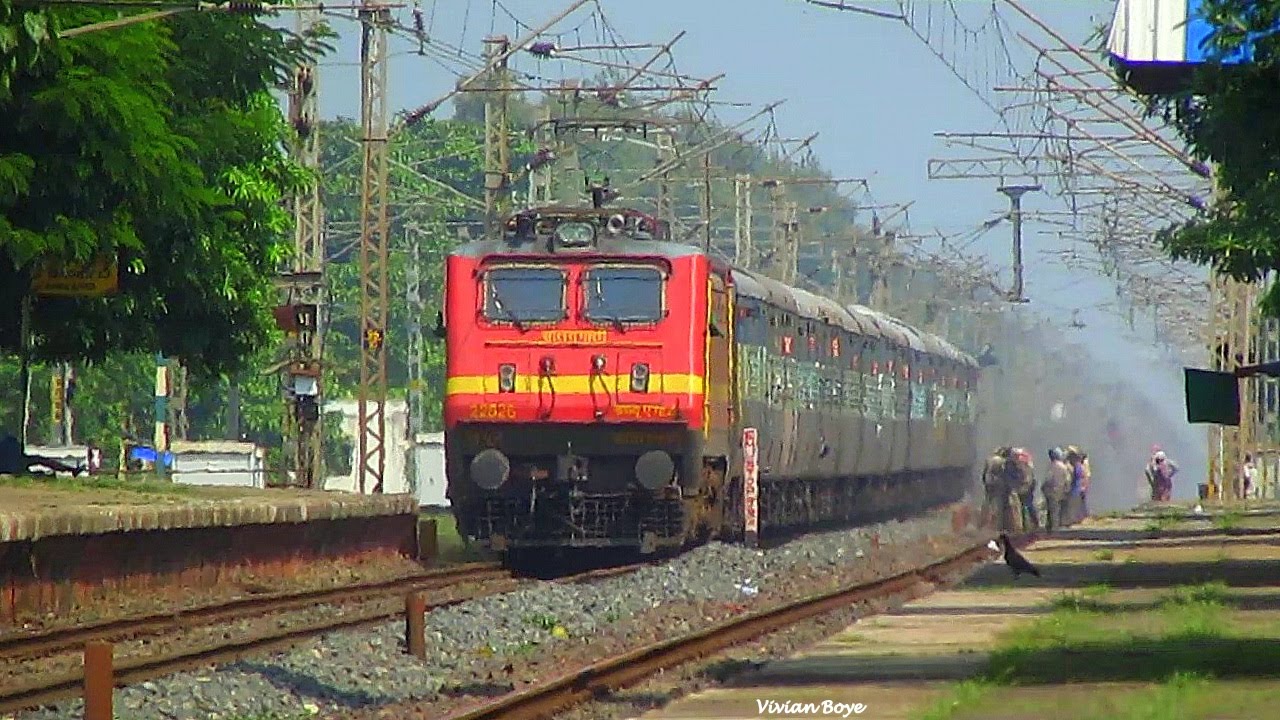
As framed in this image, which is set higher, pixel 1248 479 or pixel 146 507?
pixel 1248 479

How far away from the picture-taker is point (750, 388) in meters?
31.9

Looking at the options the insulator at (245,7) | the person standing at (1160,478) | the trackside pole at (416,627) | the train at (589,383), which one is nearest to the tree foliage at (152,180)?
the insulator at (245,7)

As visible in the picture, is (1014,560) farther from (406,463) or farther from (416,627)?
(406,463)

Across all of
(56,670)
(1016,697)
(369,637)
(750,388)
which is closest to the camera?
(1016,697)

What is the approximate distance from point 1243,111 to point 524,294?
1452 cm

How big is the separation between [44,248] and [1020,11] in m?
12.6

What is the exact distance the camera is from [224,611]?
74.7ft

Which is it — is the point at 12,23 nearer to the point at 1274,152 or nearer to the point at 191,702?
the point at 191,702

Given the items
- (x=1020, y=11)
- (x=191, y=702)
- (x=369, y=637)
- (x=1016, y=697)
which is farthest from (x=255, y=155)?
(x=1016, y=697)

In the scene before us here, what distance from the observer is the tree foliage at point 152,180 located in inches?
973

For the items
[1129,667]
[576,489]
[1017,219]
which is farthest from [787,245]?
[1129,667]

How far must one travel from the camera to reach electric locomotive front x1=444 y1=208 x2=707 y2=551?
28.4 metres

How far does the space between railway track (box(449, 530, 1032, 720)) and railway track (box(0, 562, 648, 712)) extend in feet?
8.38

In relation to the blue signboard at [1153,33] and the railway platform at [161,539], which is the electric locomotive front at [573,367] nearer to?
the railway platform at [161,539]
